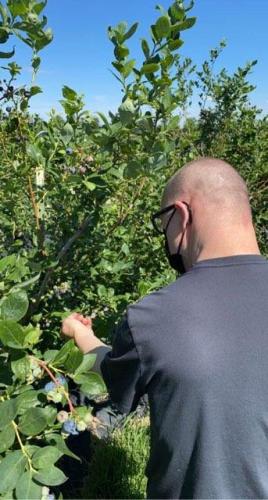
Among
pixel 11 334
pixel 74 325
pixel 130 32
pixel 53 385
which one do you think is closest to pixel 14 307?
pixel 11 334

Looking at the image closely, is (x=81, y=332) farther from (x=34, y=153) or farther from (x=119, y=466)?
(x=119, y=466)

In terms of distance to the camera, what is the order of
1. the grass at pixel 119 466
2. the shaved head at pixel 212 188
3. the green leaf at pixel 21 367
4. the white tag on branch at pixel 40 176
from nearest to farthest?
the green leaf at pixel 21 367, the shaved head at pixel 212 188, the white tag on branch at pixel 40 176, the grass at pixel 119 466

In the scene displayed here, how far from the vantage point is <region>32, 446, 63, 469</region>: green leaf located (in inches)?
38.5

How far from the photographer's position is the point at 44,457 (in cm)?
99

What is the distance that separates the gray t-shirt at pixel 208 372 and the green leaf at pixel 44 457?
0.85 ft

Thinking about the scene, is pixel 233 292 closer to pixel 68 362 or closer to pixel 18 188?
pixel 68 362

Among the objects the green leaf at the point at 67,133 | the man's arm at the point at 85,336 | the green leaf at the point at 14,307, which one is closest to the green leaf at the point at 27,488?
the green leaf at the point at 14,307

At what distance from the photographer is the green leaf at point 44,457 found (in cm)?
98

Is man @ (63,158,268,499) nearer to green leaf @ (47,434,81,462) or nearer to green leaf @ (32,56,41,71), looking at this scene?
green leaf @ (47,434,81,462)

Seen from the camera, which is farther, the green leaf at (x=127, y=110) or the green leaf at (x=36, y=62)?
the green leaf at (x=36, y=62)

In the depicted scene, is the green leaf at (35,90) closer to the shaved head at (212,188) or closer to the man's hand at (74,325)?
the shaved head at (212,188)

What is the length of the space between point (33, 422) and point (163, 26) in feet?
3.10

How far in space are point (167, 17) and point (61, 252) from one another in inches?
28.9

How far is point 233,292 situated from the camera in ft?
3.75
